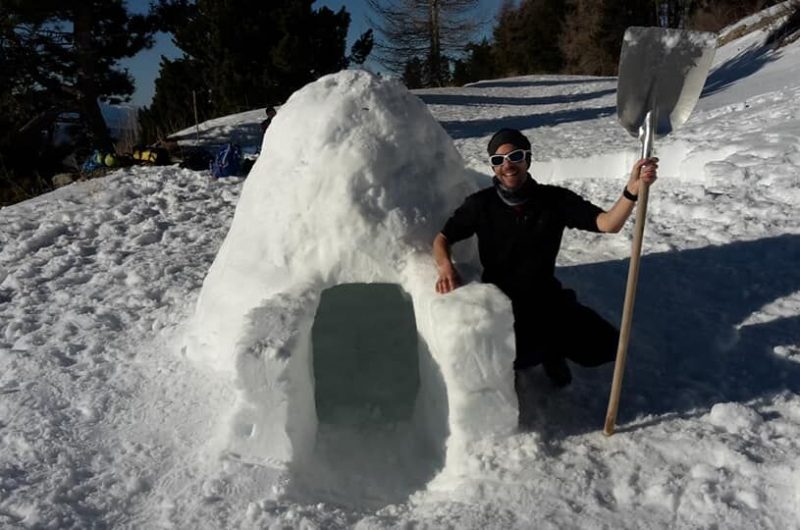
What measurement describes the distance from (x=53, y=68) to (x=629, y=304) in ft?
34.7

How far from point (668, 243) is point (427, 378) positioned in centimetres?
231

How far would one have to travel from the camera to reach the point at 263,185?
298 cm

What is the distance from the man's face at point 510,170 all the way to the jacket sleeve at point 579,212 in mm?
208

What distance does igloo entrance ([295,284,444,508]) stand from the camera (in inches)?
94.7

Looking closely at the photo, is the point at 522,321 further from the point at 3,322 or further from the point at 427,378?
the point at 3,322

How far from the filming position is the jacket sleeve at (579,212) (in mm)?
2426

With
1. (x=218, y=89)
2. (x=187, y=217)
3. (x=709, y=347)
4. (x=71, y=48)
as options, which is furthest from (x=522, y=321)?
(x=218, y=89)

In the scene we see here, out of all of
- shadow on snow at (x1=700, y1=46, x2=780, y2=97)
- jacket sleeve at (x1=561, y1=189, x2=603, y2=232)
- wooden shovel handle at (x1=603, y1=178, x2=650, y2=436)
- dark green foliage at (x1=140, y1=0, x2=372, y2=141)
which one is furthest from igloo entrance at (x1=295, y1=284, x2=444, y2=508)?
dark green foliage at (x1=140, y1=0, x2=372, y2=141)

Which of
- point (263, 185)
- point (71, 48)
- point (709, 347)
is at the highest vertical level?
point (71, 48)

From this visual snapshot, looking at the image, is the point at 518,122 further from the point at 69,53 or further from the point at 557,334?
the point at 557,334

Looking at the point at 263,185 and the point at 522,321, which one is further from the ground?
the point at 263,185

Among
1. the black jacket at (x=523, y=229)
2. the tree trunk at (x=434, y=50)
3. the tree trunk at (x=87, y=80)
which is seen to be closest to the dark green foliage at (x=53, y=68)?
the tree trunk at (x=87, y=80)

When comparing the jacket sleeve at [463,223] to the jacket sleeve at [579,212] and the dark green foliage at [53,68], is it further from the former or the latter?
the dark green foliage at [53,68]

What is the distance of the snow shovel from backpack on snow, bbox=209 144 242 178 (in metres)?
5.58
